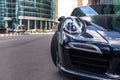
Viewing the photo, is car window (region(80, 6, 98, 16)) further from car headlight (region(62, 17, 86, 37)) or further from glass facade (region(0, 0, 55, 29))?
glass facade (region(0, 0, 55, 29))

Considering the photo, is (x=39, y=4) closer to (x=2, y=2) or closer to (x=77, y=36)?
(x=2, y=2)

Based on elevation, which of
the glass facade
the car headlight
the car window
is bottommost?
the glass facade

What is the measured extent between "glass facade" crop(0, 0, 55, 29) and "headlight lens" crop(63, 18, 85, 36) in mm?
106017

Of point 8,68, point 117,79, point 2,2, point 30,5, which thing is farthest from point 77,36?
point 30,5

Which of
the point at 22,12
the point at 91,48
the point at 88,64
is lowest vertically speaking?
the point at 22,12

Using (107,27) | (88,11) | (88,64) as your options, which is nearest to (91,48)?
(88,64)

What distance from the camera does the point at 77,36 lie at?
3910mm

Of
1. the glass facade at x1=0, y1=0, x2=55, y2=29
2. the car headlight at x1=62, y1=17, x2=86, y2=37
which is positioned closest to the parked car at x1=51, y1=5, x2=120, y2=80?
the car headlight at x1=62, y1=17, x2=86, y2=37

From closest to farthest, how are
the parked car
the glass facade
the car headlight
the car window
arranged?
the parked car
the car headlight
the car window
the glass facade

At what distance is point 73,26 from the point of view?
4121 mm

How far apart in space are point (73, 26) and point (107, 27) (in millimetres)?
408

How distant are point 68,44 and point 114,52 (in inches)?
22.8

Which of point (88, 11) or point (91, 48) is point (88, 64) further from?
point (88, 11)

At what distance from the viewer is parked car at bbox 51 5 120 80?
3.65 metres
